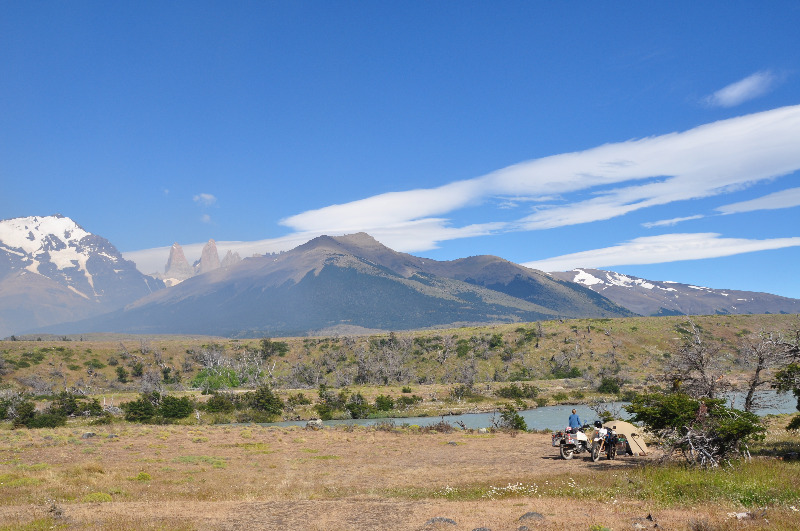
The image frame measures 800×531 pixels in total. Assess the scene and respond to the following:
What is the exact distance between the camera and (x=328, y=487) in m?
23.3

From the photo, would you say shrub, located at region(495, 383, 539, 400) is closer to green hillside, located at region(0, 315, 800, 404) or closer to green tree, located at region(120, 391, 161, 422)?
green hillside, located at region(0, 315, 800, 404)

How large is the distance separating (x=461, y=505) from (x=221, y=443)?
96.6 feet

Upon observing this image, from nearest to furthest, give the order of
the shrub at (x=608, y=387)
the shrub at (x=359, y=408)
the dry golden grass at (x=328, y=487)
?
the dry golden grass at (x=328, y=487) < the shrub at (x=359, y=408) < the shrub at (x=608, y=387)

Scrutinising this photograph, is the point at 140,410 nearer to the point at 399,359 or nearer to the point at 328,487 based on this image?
the point at 328,487

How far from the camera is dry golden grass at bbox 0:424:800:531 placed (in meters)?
15.6

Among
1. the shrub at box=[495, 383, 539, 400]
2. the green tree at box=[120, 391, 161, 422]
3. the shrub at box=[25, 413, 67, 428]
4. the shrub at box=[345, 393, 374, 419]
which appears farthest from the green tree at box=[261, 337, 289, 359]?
the shrub at box=[25, 413, 67, 428]

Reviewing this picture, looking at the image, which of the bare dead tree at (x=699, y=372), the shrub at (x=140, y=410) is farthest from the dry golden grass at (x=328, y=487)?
the shrub at (x=140, y=410)

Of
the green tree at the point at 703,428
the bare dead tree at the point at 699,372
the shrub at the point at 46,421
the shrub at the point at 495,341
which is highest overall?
the bare dead tree at the point at 699,372

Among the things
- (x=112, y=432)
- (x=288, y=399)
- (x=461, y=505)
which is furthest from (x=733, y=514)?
(x=288, y=399)

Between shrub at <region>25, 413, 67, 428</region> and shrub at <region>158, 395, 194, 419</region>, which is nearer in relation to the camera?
shrub at <region>25, 413, 67, 428</region>

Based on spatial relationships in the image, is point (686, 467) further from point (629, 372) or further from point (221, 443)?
point (629, 372)

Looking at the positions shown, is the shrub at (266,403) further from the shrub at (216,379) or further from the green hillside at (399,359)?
the green hillside at (399,359)

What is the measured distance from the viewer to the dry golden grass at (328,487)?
15.6 meters

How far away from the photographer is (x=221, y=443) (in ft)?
136
